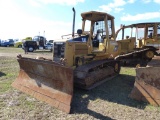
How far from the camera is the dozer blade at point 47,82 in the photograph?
17.5 feet

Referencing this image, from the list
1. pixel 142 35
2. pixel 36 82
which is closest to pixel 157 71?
pixel 36 82

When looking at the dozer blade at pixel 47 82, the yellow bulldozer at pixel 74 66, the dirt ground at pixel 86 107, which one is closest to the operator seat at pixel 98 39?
the yellow bulldozer at pixel 74 66

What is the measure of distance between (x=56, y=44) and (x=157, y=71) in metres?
3.35

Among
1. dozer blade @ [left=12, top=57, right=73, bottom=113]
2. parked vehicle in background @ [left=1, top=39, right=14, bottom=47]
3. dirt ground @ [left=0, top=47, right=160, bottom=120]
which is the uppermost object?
parked vehicle in background @ [left=1, top=39, right=14, bottom=47]

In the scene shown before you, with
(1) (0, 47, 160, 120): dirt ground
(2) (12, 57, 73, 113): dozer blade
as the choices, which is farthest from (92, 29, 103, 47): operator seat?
(2) (12, 57, 73, 113): dozer blade

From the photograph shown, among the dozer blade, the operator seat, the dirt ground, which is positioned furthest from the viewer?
the operator seat

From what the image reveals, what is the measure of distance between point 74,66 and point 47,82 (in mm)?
1277

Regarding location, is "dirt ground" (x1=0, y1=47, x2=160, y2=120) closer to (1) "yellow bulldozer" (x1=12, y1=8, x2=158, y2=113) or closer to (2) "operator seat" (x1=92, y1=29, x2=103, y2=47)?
(1) "yellow bulldozer" (x1=12, y1=8, x2=158, y2=113)

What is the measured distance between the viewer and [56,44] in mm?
7043

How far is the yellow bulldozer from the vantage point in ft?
18.1

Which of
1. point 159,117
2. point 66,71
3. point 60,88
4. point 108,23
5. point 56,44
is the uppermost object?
point 108,23

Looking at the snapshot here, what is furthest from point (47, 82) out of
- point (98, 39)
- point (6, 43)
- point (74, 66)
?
point (6, 43)

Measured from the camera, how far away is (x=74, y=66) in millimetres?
6941

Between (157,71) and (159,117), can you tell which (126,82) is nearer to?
(157,71)
